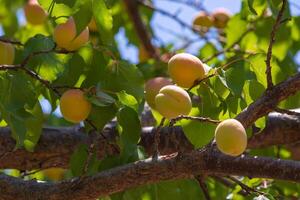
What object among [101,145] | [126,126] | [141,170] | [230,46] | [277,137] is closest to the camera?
[141,170]

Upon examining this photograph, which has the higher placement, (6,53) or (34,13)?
(34,13)

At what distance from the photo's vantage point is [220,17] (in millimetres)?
2492

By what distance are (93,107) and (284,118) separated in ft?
1.76

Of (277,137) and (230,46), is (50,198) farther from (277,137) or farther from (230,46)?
(230,46)

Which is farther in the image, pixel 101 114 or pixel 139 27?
pixel 139 27

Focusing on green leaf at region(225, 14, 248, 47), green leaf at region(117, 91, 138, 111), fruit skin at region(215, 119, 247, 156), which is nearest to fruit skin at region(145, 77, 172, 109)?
green leaf at region(117, 91, 138, 111)

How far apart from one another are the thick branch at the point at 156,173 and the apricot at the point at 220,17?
4.19ft

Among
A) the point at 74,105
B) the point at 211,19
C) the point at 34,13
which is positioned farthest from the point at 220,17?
the point at 74,105

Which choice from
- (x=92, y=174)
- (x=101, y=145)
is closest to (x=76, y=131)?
(x=101, y=145)

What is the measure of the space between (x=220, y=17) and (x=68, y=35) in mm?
1158

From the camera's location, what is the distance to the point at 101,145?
5.32 ft

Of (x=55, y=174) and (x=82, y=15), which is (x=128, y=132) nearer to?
(x=82, y=15)

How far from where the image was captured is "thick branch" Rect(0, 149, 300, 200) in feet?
3.98

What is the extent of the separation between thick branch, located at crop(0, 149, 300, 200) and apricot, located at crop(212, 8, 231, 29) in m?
1.28
